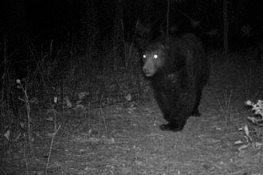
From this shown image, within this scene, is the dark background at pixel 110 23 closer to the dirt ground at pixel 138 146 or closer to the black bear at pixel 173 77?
the black bear at pixel 173 77

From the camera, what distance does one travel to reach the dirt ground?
Answer: 553cm

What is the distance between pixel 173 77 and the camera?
742 cm

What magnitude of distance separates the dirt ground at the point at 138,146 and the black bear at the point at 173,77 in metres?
0.27

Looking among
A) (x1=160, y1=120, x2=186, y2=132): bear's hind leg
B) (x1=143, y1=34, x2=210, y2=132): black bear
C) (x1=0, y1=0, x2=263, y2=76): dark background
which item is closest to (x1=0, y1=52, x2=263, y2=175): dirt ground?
(x1=160, y1=120, x2=186, y2=132): bear's hind leg

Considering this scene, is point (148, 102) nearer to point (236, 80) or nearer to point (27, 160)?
point (236, 80)

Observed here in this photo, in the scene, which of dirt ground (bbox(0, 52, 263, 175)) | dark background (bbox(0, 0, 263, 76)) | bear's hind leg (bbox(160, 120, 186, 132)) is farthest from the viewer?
dark background (bbox(0, 0, 263, 76))

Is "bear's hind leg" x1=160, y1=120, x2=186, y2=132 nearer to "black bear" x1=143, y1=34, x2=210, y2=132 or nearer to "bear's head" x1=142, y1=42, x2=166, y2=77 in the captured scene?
"black bear" x1=143, y1=34, x2=210, y2=132

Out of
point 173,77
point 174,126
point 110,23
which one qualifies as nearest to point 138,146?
point 174,126

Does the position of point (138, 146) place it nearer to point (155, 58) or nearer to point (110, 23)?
point (155, 58)

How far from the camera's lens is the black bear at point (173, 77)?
7328mm

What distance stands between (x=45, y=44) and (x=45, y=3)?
565 centimetres

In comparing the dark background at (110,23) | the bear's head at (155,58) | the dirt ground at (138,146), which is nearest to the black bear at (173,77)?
the bear's head at (155,58)

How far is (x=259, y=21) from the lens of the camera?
18000mm

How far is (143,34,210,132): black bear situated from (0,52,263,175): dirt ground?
0.27 meters
